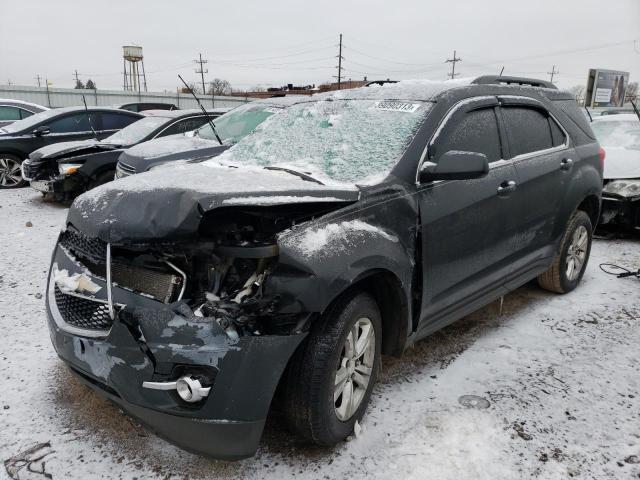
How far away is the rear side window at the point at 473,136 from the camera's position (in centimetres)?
299

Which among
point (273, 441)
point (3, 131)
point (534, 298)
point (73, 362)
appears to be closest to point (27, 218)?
point (3, 131)

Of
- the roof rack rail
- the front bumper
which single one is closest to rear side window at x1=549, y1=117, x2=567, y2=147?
the roof rack rail

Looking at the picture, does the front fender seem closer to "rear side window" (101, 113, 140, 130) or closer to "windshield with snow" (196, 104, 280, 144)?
"windshield with snow" (196, 104, 280, 144)

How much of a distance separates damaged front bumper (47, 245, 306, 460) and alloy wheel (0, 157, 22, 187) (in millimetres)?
8643

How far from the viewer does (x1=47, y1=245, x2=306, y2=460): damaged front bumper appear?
197cm

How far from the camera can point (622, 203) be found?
6227 millimetres

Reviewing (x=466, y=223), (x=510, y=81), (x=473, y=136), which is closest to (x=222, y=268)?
(x=466, y=223)

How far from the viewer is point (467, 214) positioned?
307 centimetres

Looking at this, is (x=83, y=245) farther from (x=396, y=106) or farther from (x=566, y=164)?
(x=566, y=164)

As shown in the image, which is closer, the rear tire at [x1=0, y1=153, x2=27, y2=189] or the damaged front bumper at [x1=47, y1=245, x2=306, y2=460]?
the damaged front bumper at [x1=47, y1=245, x2=306, y2=460]

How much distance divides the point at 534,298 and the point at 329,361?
120 inches

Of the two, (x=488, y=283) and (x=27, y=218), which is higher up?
(x=488, y=283)

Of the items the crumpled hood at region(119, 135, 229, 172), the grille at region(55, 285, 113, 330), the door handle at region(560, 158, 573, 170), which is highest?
the door handle at region(560, 158, 573, 170)

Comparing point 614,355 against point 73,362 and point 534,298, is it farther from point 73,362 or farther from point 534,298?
point 73,362
